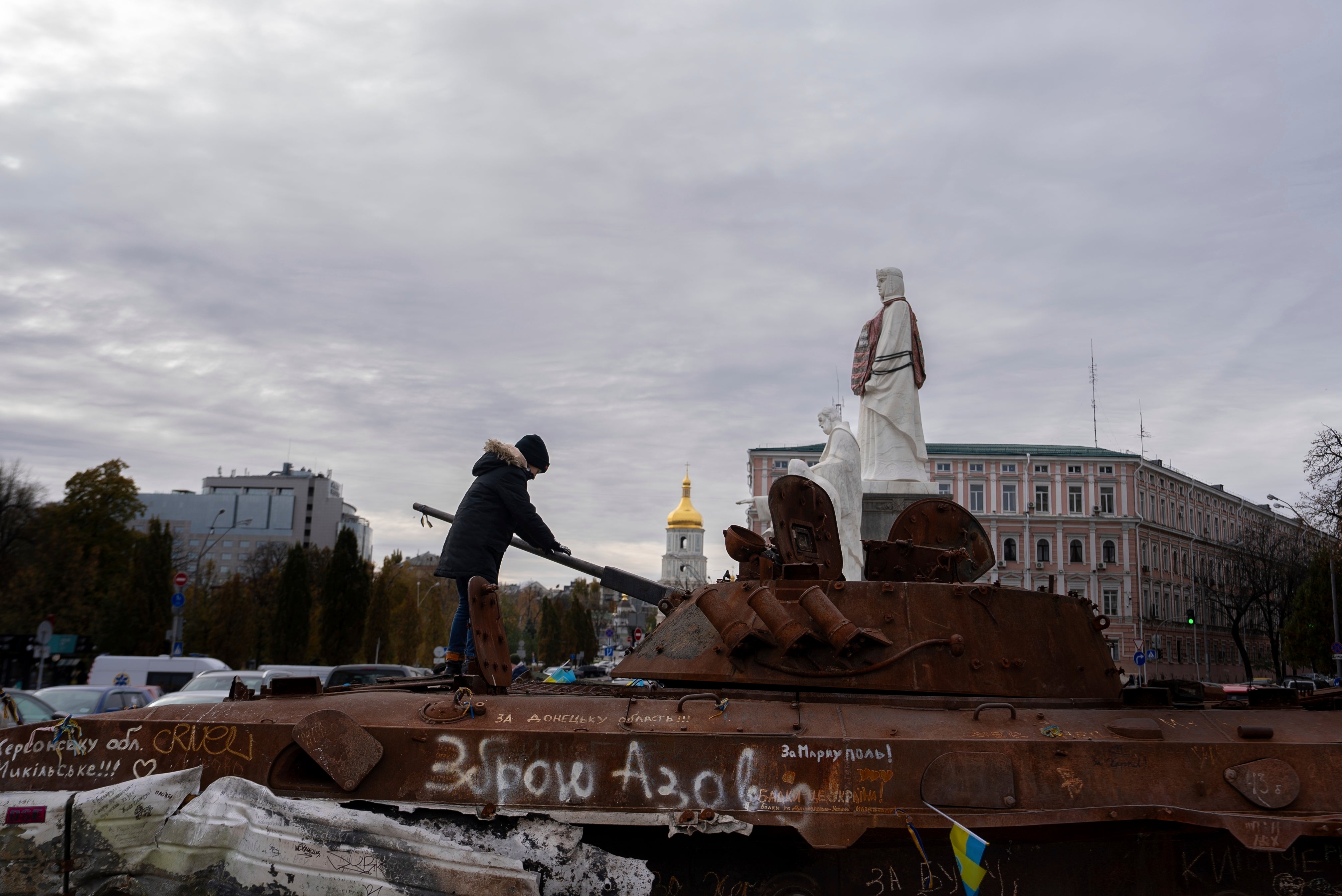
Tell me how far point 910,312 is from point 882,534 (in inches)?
152

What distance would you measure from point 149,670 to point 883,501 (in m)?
20.3

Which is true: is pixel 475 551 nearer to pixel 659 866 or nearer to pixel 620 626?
pixel 659 866

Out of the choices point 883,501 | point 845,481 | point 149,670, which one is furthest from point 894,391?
point 149,670

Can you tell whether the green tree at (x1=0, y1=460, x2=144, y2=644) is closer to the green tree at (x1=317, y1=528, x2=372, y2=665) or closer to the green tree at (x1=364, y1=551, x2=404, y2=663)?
the green tree at (x1=317, y1=528, x2=372, y2=665)

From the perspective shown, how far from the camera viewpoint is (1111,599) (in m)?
60.1

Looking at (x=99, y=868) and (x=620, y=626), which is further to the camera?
(x=620, y=626)

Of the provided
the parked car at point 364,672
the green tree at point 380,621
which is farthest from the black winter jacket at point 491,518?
the green tree at point 380,621

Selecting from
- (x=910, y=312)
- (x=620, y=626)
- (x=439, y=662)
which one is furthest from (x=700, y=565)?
(x=439, y=662)

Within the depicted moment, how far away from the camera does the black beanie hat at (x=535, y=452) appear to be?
7.42 m

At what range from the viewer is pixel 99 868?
5016 millimetres

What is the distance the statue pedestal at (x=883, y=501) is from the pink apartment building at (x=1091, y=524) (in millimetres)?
40906

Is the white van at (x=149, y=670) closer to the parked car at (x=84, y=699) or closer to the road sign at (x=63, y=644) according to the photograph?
the road sign at (x=63, y=644)

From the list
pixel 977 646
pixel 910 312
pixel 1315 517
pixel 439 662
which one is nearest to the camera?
pixel 977 646

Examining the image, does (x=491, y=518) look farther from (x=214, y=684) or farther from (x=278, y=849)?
(x=214, y=684)
